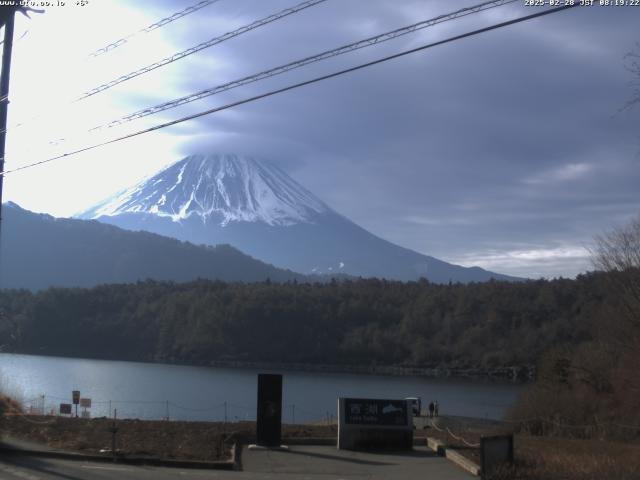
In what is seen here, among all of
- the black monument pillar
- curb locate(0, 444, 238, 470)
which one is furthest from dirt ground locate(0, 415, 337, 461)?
the black monument pillar

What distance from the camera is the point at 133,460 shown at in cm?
1648

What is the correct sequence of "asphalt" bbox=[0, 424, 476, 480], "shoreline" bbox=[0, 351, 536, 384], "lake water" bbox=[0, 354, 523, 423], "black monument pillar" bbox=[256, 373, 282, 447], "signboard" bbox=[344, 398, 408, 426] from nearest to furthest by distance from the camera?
"asphalt" bbox=[0, 424, 476, 480]
"black monument pillar" bbox=[256, 373, 282, 447]
"signboard" bbox=[344, 398, 408, 426]
"lake water" bbox=[0, 354, 523, 423]
"shoreline" bbox=[0, 351, 536, 384]

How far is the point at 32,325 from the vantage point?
5049 inches

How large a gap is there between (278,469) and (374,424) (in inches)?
143

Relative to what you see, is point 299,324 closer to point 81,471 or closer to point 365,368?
point 365,368

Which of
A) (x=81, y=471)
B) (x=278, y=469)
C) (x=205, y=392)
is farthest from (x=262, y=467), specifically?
(x=205, y=392)

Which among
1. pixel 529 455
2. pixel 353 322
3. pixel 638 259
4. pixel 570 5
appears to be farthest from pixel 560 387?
pixel 353 322

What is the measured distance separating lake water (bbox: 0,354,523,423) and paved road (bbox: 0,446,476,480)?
24.8m

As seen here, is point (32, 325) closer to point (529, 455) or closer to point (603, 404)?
point (603, 404)

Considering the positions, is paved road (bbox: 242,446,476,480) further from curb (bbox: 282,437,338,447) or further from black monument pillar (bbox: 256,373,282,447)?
curb (bbox: 282,437,338,447)

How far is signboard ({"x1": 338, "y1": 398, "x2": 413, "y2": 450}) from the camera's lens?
62.5 ft

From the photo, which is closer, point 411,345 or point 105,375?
point 105,375

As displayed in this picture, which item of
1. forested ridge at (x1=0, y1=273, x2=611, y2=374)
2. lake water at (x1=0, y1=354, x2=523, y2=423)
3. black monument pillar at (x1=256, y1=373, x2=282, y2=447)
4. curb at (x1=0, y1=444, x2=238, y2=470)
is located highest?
forested ridge at (x1=0, y1=273, x2=611, y2=374)

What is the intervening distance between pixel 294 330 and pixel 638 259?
9251 cm
